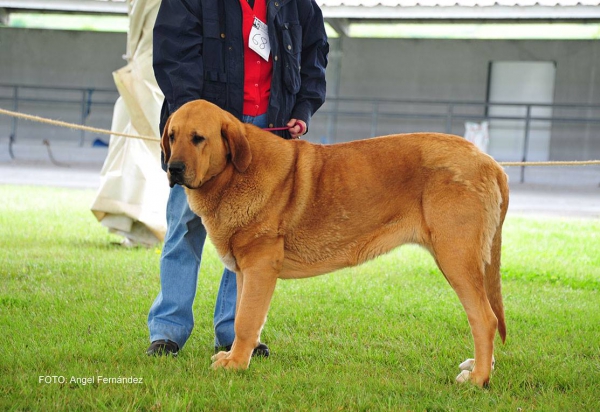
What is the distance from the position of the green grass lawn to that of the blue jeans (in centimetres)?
16

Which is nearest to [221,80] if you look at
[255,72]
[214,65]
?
[214,65]

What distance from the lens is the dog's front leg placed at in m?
3.88

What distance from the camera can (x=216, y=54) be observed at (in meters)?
4.27

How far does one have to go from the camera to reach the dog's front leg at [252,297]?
3.88 meters

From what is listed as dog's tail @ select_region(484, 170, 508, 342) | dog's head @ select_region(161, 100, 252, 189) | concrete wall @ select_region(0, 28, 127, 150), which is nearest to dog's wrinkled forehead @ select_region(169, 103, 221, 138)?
dog's head @ select_region(161, 100, 252, 189)

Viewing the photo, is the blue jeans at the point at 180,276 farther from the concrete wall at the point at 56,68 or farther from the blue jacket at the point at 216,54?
the concrete wall at the point at 56,68

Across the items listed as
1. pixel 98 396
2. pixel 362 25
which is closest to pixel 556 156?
pixel 362 25

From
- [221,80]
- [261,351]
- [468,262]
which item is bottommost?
[261,351]

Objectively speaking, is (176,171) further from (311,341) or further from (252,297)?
(311,341)

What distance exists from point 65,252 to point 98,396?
4.68 m

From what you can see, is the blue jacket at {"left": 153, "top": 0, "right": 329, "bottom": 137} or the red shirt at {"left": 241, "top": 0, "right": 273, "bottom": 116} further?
the red shirt at {"left": 241, "top": 0, "right": 273, "bottom": 116}

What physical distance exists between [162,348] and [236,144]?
4.34 feet

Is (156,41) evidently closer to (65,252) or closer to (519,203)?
(65,252)

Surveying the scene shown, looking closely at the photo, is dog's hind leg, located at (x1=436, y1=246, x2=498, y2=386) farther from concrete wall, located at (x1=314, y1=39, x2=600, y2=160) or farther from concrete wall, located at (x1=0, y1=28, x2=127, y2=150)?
concrete wall, located at (x1=0, y1=28, x2=127, y2=150)
